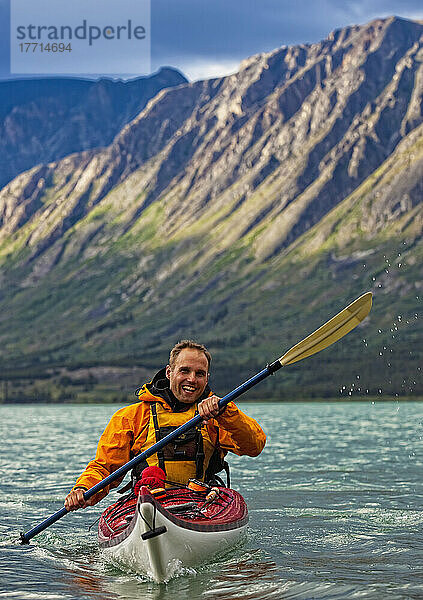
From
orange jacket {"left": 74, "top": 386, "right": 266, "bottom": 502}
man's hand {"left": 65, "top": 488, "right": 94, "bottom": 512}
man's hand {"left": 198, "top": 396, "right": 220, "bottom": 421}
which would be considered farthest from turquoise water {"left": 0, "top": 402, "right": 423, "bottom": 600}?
man's hand {"left": 198, "top": 396, "right": 220, "bottom": 421}

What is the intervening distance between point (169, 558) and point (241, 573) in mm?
2288

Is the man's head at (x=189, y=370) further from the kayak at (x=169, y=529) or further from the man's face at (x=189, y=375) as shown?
the kayak at (x=169, y=529)

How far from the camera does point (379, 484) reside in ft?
103

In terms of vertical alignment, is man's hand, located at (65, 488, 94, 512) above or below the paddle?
below

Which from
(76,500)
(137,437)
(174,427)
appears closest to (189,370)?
(174,427)

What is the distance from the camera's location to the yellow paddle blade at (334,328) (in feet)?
50.8

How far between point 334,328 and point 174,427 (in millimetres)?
3633

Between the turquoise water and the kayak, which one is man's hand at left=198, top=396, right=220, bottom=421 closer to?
the kayak

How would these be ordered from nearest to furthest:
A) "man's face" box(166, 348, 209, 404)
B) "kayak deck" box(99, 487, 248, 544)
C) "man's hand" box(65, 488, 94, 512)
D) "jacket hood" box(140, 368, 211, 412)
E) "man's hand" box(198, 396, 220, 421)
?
1. "man's hand" box(198, 396, 220, 421)
2. "man's hand" box(65, 488, 94, 512)
3. "man's face" box(166, 348, 209, 404)
4. "kayak deck" box(99, 487, 248, 544)
5. "jacket hood" box(140, 368, 211, 412)

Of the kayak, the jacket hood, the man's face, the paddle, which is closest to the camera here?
the kayak

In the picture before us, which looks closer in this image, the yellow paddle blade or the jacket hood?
the jacket hood

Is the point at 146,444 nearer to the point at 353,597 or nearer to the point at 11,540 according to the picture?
the point at 353,597

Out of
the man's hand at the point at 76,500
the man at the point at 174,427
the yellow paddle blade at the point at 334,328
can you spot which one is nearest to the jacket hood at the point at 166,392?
the man at the point at 174,427

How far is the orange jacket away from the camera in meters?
14.8
